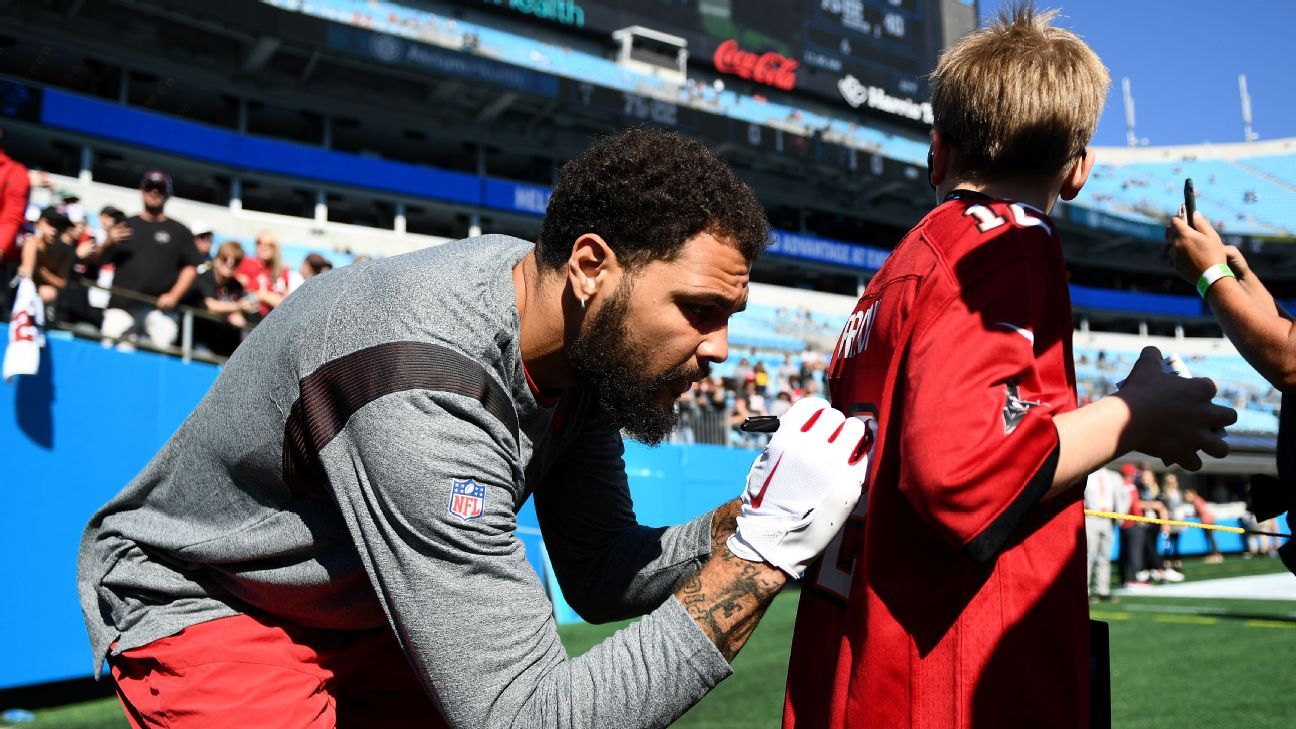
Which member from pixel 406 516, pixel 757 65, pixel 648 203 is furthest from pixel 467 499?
pixel 757 65

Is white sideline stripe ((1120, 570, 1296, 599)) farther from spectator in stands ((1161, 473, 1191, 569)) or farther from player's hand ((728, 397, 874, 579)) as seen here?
player's hand ((728, 397, 874, 579))

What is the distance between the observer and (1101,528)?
12023 mm

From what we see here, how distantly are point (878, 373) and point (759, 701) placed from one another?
4.42 metres

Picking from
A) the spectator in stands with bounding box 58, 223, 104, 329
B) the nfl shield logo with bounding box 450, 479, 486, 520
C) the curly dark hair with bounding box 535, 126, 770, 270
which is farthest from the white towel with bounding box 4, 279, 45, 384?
the nfl shield logo with bounding box 450, 479, 486, 520

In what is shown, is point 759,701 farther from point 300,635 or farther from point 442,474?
point 442,474

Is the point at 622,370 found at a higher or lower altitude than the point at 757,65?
lower

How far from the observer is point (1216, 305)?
7.81ft

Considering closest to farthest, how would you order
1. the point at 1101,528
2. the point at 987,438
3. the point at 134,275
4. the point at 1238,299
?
the point at 987,438 → the point at 1238,299 → the point at 134,275 → the point at 1101,528

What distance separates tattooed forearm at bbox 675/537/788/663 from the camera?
1.78m

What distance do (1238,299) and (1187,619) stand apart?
8.40 metres

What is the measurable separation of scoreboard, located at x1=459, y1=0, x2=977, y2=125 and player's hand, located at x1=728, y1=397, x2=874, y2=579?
104 feet

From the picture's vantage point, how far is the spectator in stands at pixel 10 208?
19.4ft

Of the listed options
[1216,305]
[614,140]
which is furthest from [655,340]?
[1216,305]

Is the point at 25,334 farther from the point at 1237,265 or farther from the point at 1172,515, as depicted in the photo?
the point at 1172,515
